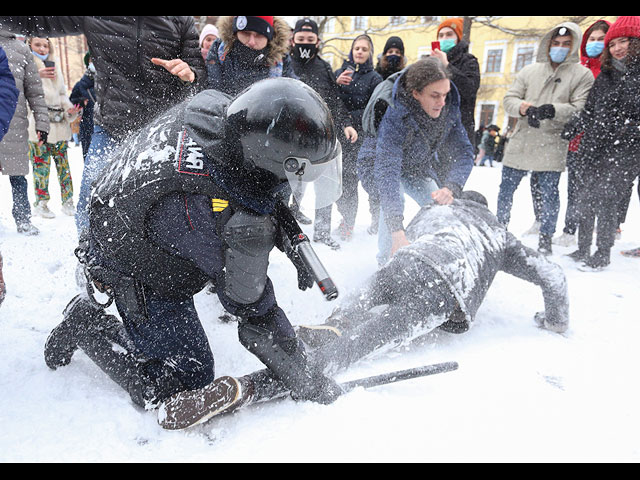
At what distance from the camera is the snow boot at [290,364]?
5.25 feet

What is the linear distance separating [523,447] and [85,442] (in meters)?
1.52

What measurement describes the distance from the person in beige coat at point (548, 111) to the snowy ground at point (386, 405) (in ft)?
5.05

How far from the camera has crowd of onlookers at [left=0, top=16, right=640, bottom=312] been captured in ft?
8.77

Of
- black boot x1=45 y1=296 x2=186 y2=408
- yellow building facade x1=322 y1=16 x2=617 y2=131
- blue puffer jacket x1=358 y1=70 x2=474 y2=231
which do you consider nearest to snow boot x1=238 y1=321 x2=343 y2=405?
black boot x1=45 y1=296 x2=186 y2=408

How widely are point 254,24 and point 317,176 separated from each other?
5.73 ft

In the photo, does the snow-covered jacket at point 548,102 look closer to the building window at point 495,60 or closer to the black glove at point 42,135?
the black glove at point 42,135

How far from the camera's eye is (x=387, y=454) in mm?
1493

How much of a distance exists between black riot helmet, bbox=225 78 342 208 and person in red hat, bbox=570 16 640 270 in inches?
126

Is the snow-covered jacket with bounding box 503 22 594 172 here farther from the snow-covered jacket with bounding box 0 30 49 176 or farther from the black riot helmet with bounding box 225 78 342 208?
the snow-covered jacket with bounding box 0 30 49 176

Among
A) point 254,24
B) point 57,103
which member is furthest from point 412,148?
point 57,103

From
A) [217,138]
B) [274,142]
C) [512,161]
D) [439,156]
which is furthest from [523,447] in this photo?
[512,161]

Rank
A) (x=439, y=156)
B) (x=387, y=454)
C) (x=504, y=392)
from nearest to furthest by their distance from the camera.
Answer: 1. (x=387, y=454)
2. (x=504, y=392)
3. (x=439, y=156)

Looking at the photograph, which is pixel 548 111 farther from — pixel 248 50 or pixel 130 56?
pixel 130 56
